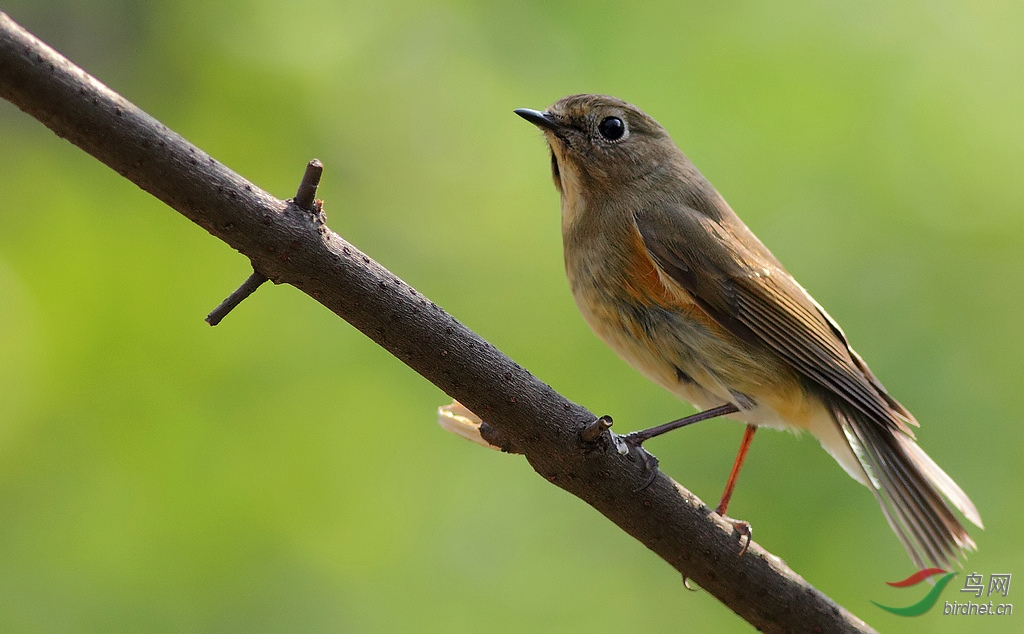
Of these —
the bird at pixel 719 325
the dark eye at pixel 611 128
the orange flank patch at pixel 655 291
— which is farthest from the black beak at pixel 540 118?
the orange flank patch at pixel 655 291

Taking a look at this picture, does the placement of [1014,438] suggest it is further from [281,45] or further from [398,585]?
[281,45]

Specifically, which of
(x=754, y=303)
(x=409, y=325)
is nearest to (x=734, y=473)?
(x=754, y=303)

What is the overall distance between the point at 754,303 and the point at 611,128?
93 cm

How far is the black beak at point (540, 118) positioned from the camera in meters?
3.49

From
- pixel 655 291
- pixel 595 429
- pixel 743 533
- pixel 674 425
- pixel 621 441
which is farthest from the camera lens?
pixel 655 291

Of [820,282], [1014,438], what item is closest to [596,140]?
[820,282]

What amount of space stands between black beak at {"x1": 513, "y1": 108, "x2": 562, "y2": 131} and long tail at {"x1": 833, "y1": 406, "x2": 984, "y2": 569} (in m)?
1.54

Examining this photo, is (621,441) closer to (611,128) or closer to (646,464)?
(646,464)

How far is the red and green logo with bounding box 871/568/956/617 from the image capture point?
133 inches

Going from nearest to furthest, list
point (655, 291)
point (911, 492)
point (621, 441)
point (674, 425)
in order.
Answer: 1. point (621, 441)
2. point (674, 425)
3. point (655, 291)
4. point (911, 492)

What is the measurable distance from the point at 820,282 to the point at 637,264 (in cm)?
166

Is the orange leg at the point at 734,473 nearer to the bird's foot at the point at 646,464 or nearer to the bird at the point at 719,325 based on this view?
the bird at the point at 719,325

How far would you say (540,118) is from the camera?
11.6 ft

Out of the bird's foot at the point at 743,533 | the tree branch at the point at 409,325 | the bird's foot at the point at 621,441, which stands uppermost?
the bird's foot at the point at 743,533
